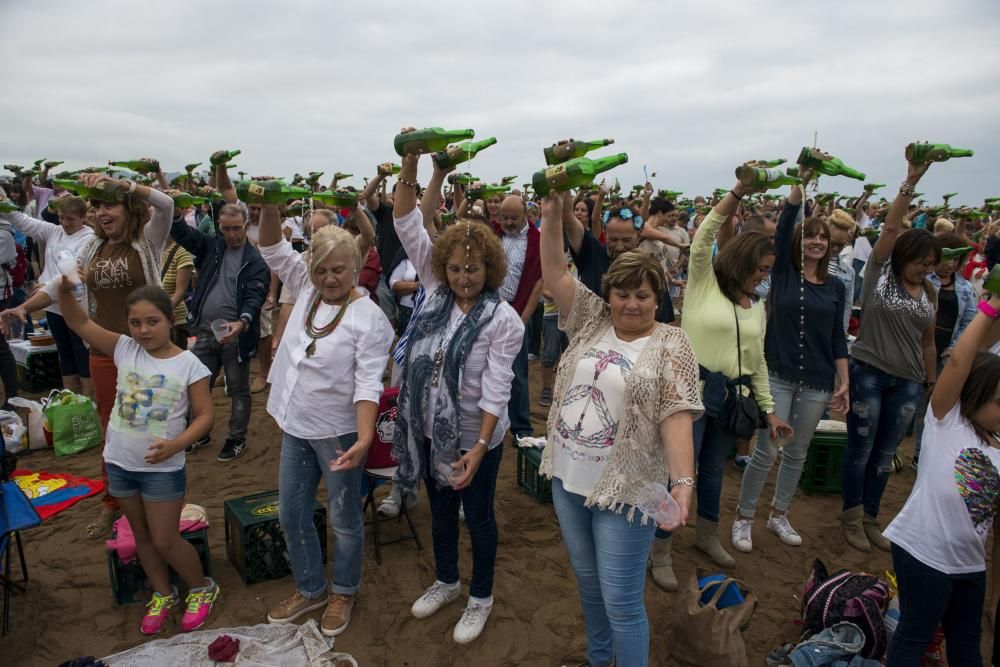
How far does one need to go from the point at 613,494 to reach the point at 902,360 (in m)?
2.66

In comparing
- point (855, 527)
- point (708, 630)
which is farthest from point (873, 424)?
point (708, 630)

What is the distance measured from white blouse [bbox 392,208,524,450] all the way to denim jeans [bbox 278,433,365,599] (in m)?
0.53

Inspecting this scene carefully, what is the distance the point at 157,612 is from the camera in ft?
10.3

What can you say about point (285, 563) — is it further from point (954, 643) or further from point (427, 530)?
point (954, 643)

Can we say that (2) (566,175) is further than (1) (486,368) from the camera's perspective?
No

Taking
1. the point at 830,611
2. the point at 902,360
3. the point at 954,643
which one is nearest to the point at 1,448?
the point at 830,611

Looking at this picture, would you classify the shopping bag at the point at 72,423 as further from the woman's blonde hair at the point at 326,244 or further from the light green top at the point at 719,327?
the light green top at the point at 719,327

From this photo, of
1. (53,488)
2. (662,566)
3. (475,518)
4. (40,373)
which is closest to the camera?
(475,518)

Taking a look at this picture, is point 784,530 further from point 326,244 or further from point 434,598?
point 326,244

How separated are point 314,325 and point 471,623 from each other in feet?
5.78

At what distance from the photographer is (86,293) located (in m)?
3.70

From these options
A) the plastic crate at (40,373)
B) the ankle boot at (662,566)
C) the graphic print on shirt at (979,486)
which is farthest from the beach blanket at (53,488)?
the graphic print on shirt at (979,486)

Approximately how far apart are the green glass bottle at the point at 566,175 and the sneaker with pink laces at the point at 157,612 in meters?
2.99

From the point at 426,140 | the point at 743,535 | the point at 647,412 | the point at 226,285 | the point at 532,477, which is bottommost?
the point at 743,535
